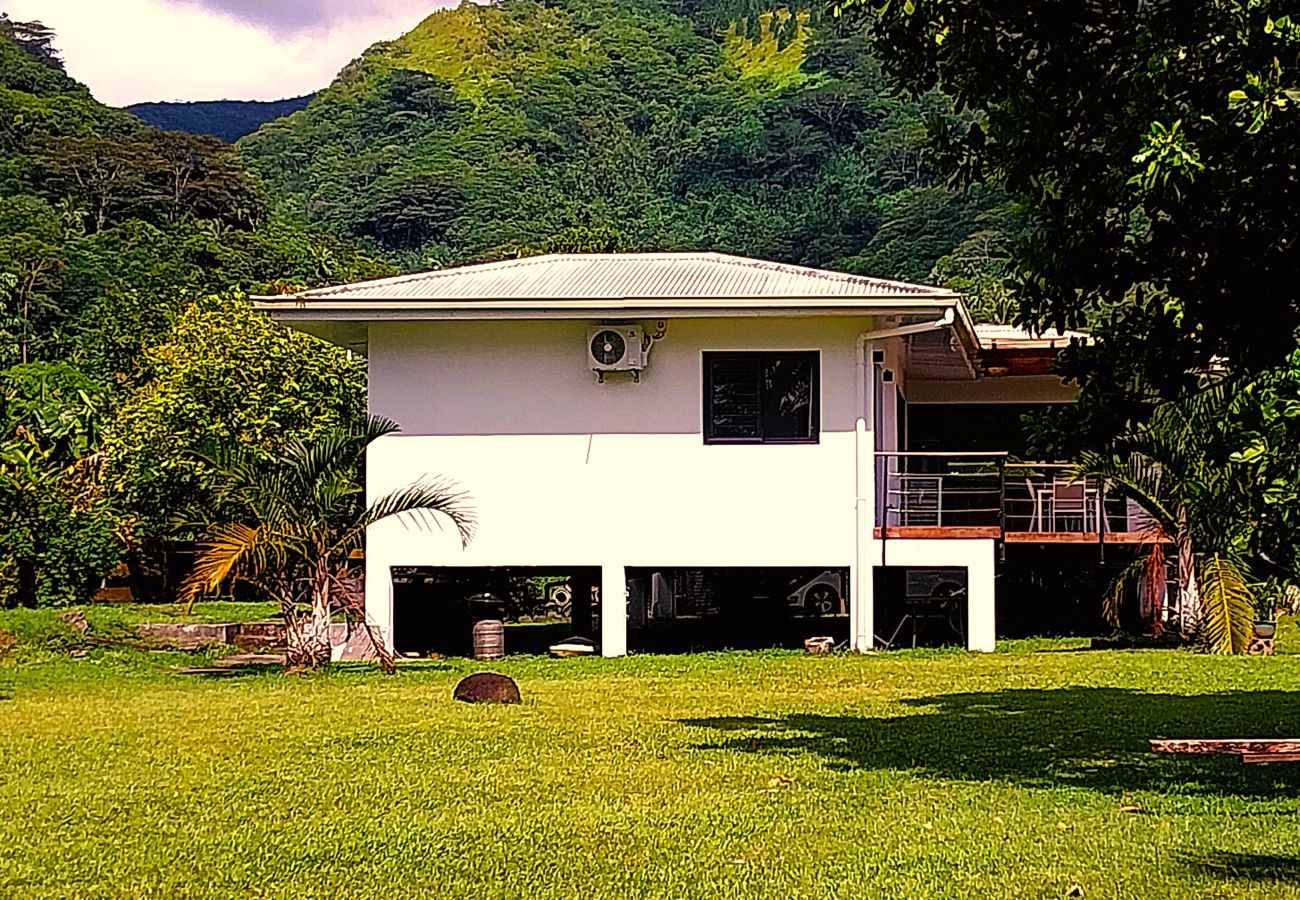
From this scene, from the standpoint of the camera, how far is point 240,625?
21078 mm

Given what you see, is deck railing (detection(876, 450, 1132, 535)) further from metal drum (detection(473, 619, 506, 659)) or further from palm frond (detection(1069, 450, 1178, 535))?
metal drum (detection(473, 619, 506, 659))

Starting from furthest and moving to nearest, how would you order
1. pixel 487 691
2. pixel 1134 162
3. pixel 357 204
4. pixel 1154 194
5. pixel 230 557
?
pixel 357 204
pixel 230 557
pixel 487 691
pixel 1154 194
pixel 1134 162

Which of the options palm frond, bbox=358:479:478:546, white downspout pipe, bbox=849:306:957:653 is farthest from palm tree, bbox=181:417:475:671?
white downspout pipe, bbox=849:306:957:653

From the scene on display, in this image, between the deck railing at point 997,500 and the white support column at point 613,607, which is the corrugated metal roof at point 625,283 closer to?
the deck railing at point 997,500

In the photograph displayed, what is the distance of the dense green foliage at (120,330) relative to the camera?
82.0 ft

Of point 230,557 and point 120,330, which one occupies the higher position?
point 120,330

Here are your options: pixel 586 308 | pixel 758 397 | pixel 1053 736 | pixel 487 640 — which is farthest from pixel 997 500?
pixel 1053 736

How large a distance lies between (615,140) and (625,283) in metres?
55.5

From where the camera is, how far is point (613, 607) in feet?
60.8

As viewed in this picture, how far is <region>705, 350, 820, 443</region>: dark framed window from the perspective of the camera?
60.0 ft

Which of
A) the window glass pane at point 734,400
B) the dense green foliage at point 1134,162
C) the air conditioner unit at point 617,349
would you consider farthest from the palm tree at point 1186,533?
the air conditioner unit at point 617,349

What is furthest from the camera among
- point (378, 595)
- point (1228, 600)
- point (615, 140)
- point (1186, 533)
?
point (615, 140)

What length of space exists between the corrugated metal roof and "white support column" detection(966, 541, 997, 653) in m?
2.64

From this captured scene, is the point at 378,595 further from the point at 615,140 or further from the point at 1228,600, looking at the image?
the point at 615,140
